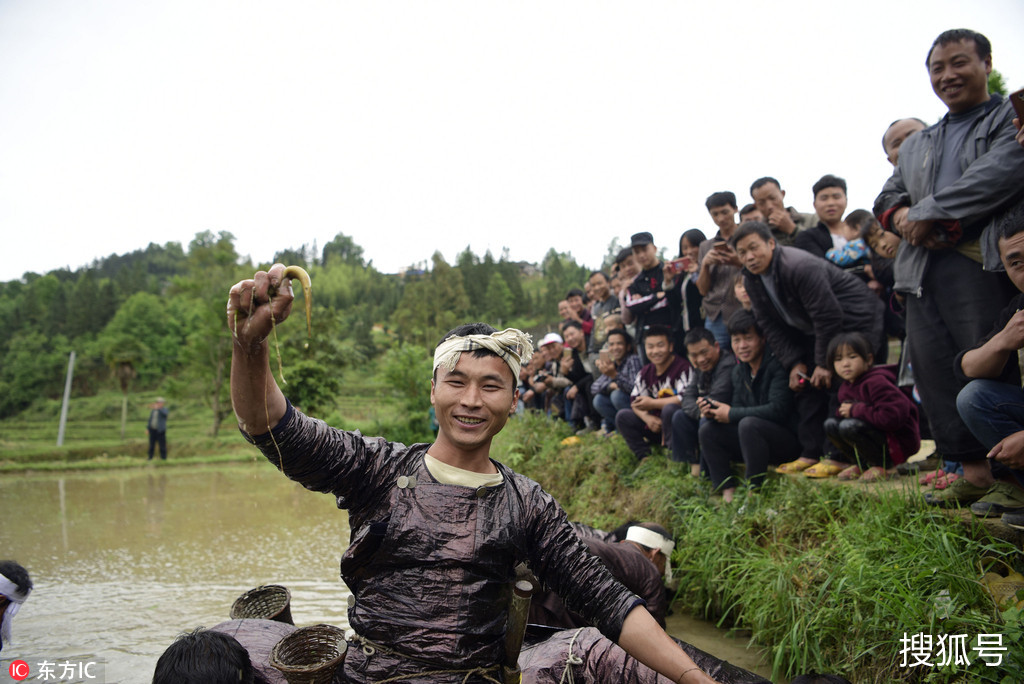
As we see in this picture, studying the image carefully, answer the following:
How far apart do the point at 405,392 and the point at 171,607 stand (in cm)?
1675

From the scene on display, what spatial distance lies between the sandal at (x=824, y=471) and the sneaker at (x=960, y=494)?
3.13 ft

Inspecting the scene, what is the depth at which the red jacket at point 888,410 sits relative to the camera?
3627 millimetres

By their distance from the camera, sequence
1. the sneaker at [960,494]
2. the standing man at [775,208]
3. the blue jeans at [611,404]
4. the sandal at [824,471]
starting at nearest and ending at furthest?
the sneaker at [960,494]
the sandal at [824,471]
the standing man at [775,208]
the blue jeans at [611,404]

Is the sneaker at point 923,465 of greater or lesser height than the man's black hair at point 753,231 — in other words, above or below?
below

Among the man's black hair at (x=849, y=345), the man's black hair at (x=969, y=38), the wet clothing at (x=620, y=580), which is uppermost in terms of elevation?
the man's black hair at (x=969, y=38)

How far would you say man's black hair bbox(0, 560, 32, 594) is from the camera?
10.0ft

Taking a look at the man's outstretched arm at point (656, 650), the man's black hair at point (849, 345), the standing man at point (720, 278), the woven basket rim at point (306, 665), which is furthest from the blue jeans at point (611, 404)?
the woven basket rim at point (306, 665)

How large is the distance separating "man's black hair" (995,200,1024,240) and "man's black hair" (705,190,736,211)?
2.79 metres

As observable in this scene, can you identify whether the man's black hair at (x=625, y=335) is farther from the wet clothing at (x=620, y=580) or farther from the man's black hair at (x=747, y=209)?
the wet clothing at (x=620, y=580)

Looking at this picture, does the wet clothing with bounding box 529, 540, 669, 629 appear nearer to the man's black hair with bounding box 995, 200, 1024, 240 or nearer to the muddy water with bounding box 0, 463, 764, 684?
the muddy water with bounding box 0, 463, 764, 684

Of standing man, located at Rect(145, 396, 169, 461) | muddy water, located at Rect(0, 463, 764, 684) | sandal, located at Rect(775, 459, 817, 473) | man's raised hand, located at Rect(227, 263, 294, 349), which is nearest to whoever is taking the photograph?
man's raised hand, located at Rect(227, 263, 294, 349)

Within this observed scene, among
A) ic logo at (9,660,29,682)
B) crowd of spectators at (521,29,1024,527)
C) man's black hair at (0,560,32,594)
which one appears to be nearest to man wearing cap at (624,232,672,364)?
crowd of spectators at (521,29,1024,527)

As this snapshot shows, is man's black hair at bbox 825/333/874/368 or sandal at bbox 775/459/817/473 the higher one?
man's black hair at bbox 825/333/874/368

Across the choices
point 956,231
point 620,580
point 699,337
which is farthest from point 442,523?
point 699,337
